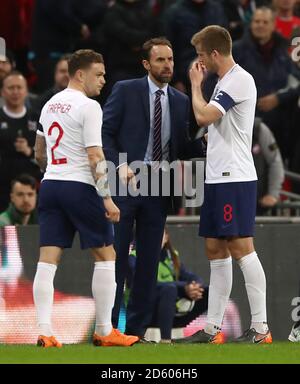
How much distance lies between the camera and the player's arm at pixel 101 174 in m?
9.06

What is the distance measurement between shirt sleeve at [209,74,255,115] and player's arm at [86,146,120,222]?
104 cm

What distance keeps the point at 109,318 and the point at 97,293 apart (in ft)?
0.71

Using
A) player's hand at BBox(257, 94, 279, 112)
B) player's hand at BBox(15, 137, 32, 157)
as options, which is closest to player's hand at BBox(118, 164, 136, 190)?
player's hand at BBox(15, 137, 32, 157)

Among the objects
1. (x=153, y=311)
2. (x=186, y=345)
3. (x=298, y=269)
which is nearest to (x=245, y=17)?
(x=298, y=269)

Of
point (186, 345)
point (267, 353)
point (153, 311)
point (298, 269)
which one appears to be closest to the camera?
point (267, 353)

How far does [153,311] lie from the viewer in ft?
36.5

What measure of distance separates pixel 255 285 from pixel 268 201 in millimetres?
3329

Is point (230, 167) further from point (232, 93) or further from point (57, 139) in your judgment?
point (57, 139)

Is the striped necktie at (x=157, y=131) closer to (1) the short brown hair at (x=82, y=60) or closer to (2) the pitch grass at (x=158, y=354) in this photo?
(1) the short brown hair at (x=82, y=60)

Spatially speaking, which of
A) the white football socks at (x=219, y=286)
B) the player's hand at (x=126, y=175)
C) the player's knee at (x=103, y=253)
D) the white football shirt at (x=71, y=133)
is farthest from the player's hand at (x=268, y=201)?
the white football shirt at (x=71, y=133)

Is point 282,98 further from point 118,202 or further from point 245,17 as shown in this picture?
point 118,202

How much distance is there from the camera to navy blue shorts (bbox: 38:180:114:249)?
9250 millimetres

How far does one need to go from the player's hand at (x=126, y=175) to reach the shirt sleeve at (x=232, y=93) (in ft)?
2.62

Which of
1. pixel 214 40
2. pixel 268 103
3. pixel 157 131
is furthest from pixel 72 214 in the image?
pixel 268 103
